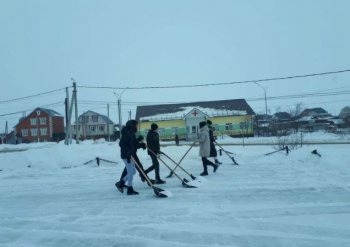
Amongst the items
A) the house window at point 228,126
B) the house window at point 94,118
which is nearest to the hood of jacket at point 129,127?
the house window at point 228,126

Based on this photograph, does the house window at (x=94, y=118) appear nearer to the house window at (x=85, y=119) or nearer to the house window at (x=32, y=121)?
the house window at (x=85, y=119)

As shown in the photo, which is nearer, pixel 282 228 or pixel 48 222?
pixel 282 228

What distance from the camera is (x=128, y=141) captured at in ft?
31.1

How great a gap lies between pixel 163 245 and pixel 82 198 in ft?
14.9

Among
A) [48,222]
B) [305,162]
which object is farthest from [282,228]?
[305,162]

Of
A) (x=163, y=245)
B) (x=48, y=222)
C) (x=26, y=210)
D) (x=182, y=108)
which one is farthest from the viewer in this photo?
(x=182, y=108)

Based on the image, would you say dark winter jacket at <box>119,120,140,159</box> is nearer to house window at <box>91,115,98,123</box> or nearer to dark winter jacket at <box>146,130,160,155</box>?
dark winter jacket at <box>146,130,160,155</box>

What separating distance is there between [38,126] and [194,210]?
8045cm

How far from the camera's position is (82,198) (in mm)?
9250

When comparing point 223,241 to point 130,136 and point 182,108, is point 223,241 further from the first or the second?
point 182,108

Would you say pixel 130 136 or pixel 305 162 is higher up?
pixel 130 136

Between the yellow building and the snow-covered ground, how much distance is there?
4557 centimetres

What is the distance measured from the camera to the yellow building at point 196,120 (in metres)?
59.2

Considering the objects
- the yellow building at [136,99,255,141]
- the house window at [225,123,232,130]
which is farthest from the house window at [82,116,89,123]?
the house window at [225,123,232,130]
